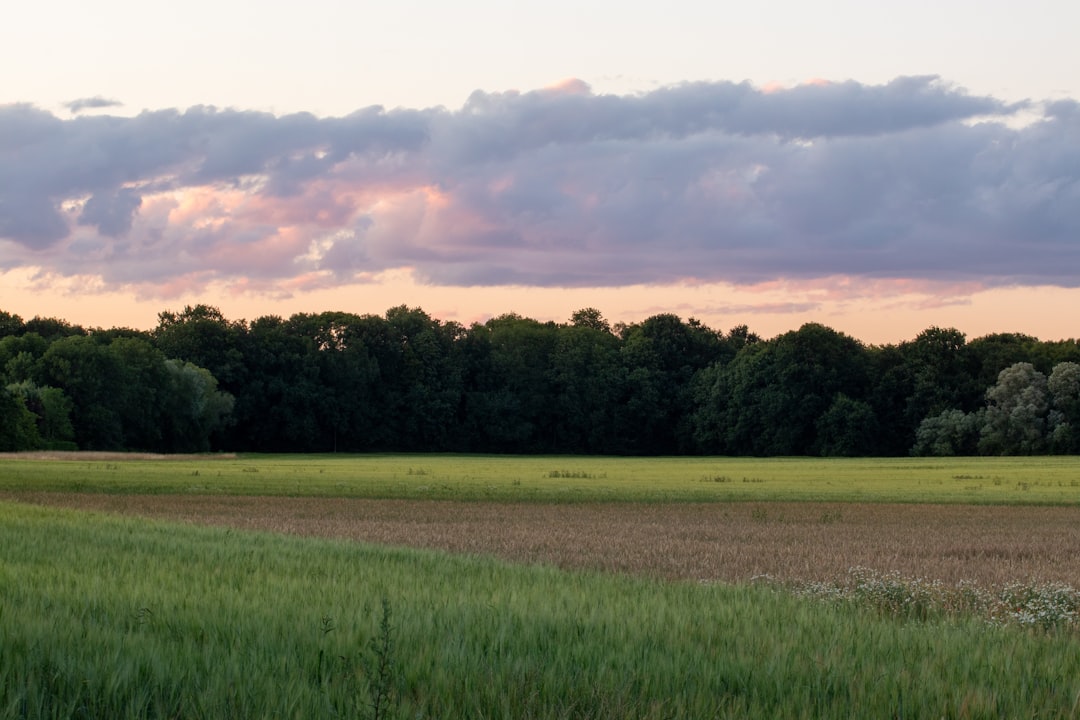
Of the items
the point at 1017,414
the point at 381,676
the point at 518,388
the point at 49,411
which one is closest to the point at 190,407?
the point at 49,411

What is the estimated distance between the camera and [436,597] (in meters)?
10.2

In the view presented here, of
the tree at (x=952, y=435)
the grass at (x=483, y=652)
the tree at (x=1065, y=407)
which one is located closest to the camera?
the grass at (x=483, y=652)

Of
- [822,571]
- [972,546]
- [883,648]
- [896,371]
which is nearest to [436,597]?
[883,648]

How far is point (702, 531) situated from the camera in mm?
25281

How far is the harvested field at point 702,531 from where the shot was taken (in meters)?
18.0

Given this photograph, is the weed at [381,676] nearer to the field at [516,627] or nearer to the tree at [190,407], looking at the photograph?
the field at [516,627]

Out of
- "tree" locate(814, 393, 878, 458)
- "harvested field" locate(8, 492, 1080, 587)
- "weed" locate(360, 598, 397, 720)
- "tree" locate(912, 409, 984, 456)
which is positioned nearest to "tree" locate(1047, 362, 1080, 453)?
"tree" locate(912, 409, 984, 456)

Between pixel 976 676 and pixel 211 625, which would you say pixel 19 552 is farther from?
pixel 976 676

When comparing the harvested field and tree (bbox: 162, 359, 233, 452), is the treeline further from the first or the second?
the harvested field

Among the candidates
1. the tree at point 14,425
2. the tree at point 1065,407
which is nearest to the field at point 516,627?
the tree at point 14,425

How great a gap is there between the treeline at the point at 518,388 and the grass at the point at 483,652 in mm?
97682

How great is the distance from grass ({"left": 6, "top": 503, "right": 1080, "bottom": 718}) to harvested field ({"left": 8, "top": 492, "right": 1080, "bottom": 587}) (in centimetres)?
615

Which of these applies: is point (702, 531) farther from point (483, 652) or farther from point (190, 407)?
point (190, 407)

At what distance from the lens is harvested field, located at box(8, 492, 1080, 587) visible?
58.9 ft
